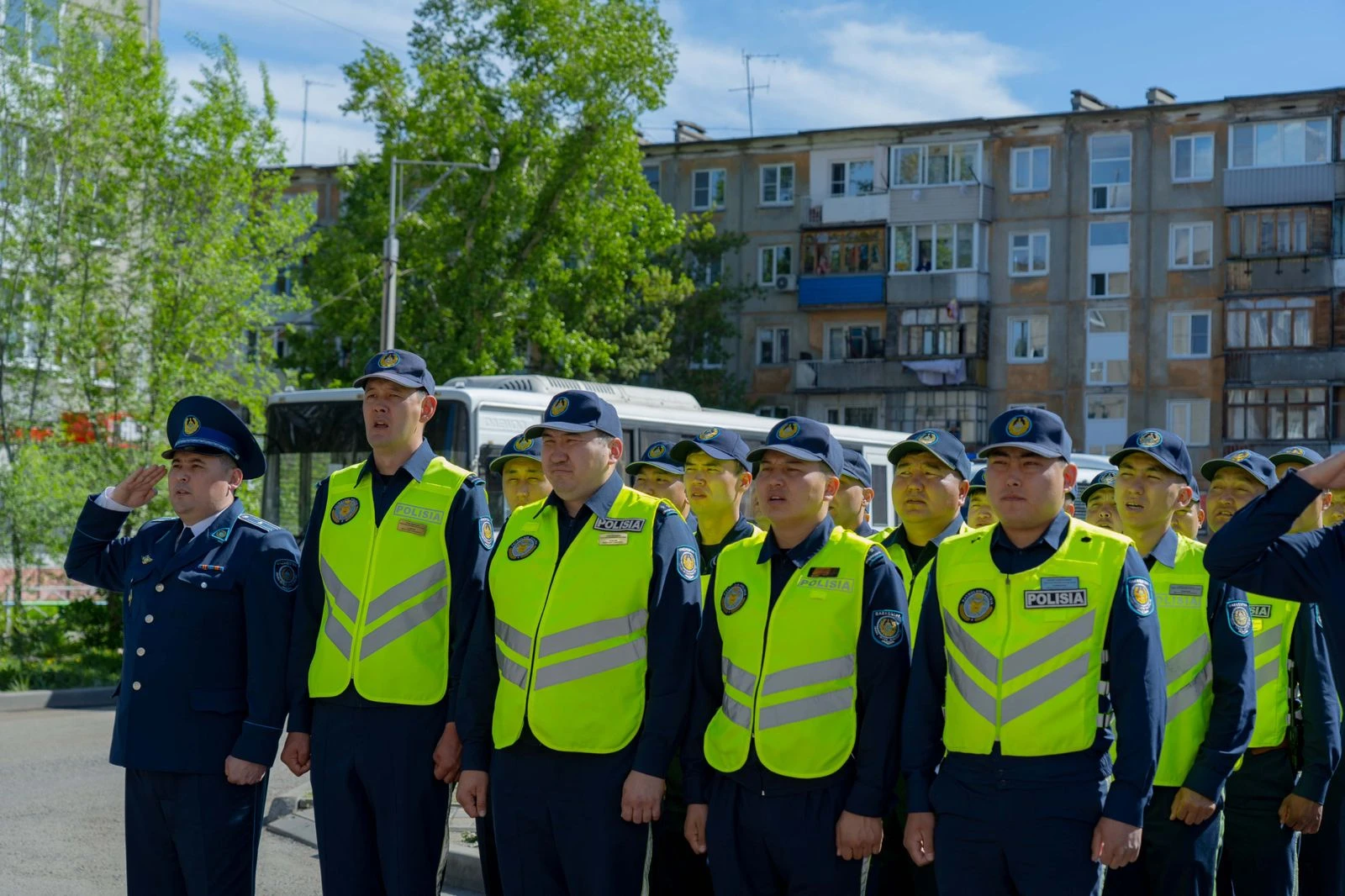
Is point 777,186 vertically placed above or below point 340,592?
above

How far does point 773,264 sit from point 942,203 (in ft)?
21.0

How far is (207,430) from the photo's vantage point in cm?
565

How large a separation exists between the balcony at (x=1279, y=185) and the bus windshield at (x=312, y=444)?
36.1 meters

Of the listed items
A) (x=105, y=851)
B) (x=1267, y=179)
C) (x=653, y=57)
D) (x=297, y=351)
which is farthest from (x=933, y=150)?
(x=105, y=851)

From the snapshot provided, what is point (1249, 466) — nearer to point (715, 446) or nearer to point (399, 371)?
point (715, 446)

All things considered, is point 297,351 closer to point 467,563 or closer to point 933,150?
point 933,150

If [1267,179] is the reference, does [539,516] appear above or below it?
below

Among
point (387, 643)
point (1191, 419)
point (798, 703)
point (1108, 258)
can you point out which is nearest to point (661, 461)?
point (387, 643)

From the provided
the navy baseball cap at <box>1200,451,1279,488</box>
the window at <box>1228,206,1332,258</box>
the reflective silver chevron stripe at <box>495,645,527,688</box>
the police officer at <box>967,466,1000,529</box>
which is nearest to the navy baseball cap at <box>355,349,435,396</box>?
the reflective silver chevron stripe at <box>495,645,527,688</box>

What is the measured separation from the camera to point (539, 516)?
538 centimetres

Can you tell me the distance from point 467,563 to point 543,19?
3200 cm

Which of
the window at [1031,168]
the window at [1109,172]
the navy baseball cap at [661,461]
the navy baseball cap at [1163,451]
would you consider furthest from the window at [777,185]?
the navy baseball cap at [1163,451]

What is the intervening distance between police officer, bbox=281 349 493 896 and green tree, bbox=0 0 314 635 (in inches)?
558

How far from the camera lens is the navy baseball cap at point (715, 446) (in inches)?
262
